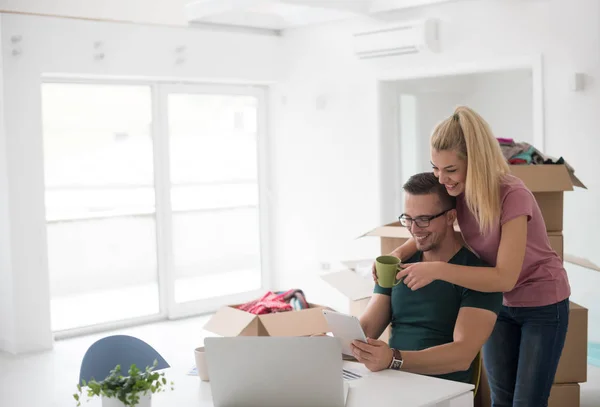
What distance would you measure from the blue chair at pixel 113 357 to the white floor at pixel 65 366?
1.22 m

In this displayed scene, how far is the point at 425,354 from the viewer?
2297mm

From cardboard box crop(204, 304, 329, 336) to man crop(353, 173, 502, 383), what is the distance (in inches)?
11.9

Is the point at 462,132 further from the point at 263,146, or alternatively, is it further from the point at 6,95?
the point at 263,146

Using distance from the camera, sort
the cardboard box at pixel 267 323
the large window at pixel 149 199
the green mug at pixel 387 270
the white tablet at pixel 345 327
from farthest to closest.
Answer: the large window at pixel 149 199 → the cardboard box at pixel 267 323 → the green mug at pixel 387 270 → the white tablet at pixel 345 327

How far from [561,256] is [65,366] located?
3431 millimetres

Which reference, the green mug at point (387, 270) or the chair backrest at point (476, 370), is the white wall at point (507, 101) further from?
the green mug at point (387, 270)

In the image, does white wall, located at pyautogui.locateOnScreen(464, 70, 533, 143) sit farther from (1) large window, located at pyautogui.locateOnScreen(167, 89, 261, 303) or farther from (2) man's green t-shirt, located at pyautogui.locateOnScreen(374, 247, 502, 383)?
(2) man's green t-shirt, located at pyautogui.locateOnScreen(374, 247, 502, 383)

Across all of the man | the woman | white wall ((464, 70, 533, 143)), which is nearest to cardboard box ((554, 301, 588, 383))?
the woman

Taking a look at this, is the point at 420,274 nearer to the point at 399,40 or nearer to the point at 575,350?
the point at 575,350

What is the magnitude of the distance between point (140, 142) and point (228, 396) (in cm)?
462

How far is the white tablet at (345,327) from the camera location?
213cm

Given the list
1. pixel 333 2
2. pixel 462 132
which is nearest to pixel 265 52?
pixel 333 2

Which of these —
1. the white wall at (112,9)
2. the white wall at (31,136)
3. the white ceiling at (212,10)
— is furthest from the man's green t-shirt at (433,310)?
the white wall at (112,9)

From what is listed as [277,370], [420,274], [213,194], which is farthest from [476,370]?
[213,194]
